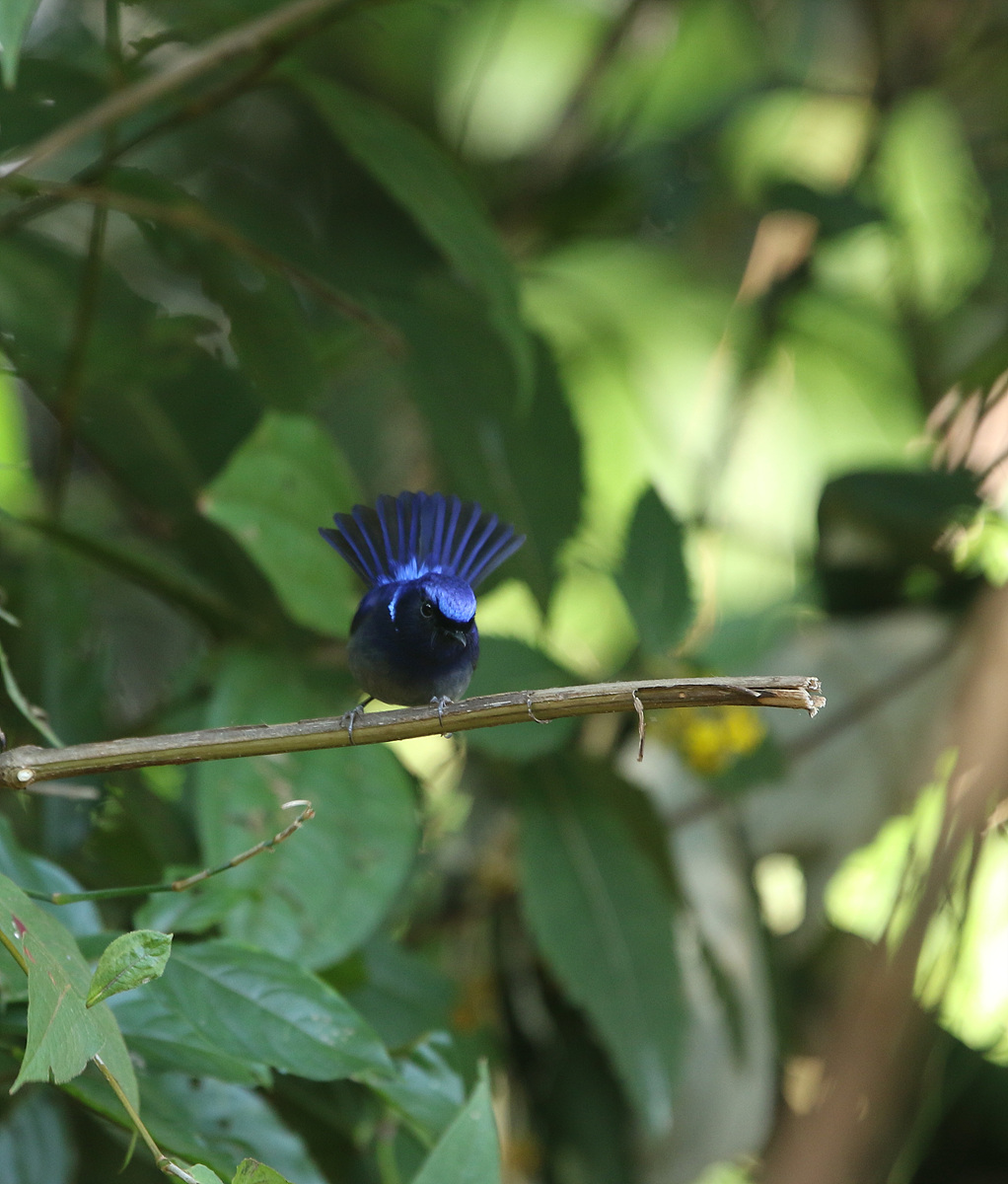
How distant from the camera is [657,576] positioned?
1.63m

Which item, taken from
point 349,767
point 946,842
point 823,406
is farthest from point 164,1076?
point 823,406

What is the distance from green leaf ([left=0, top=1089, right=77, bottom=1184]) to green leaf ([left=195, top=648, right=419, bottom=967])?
24cm

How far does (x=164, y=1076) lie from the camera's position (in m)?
1.17

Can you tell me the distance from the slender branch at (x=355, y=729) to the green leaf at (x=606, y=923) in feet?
2.78

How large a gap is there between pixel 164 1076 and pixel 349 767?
0.41 metres

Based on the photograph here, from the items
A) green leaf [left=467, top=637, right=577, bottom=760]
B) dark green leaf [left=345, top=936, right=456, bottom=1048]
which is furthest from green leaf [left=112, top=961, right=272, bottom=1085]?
green leaf [left=467, top=637, right=577, bottom=760]

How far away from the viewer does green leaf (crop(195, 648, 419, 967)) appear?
1293mm

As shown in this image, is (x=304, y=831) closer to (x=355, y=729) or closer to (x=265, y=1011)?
(x=265, y=1011)

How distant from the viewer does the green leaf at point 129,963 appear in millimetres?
747

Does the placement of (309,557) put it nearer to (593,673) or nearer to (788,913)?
(593,673)

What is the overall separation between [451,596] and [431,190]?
54cm

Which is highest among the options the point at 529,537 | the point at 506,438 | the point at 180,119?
the point at 180,119

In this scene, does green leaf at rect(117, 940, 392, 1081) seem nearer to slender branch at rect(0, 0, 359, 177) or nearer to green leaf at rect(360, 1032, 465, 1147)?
green leaf at rect(360, 1032, 465, 1147)

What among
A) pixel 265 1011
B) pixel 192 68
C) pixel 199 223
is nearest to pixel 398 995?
pixel 265 1011
